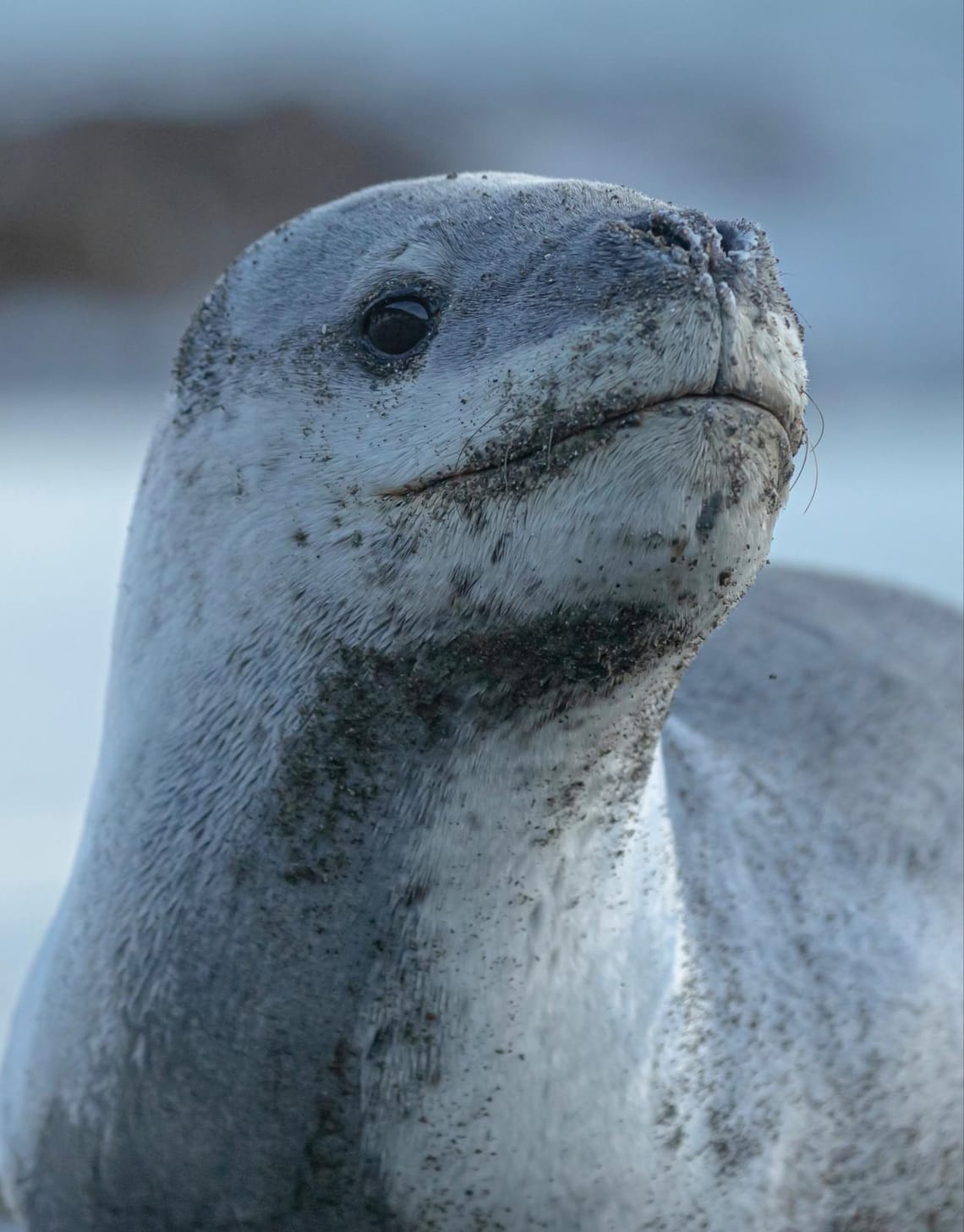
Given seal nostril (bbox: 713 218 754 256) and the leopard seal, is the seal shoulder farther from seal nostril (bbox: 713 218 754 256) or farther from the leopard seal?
seal nostril (bbox: 713 218 754 256)

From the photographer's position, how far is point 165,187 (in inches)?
391

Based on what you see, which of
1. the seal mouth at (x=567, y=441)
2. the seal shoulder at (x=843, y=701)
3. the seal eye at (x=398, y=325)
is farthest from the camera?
the seal shoulder at (x=843, y=701)

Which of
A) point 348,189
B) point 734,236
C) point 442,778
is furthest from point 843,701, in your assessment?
point 348,189

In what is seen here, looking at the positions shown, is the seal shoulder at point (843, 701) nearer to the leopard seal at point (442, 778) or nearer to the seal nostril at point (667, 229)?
the leopard seal at point (442, 778)

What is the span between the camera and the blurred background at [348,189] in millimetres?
5160

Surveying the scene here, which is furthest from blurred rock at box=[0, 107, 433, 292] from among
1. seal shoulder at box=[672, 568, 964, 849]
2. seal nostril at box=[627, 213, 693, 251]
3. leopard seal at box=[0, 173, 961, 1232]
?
seal nostril at box=[627, 213, 693, 251]

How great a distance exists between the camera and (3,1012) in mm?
3543

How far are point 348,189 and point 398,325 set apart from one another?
8557 mm

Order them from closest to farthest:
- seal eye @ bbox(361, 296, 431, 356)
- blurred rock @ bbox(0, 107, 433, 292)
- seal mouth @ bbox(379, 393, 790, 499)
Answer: seal mouth @ bbox(379, 393, 790, 499), seal eye @ bbox(361, 296, 431, 356), blurred rock @ bbox(0, 107, 433, 292)

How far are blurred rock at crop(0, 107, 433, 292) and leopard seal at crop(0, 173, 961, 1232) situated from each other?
7.15m

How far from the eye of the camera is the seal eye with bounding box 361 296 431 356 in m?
1.82

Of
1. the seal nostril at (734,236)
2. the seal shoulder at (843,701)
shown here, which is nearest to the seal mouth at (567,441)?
the seal nostril at (734,236)

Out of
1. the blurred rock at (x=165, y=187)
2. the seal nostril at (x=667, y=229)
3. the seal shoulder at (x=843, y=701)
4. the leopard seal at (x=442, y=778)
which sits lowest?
the leopard seal at (x=442, y=778)

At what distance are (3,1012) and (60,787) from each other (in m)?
0.89
